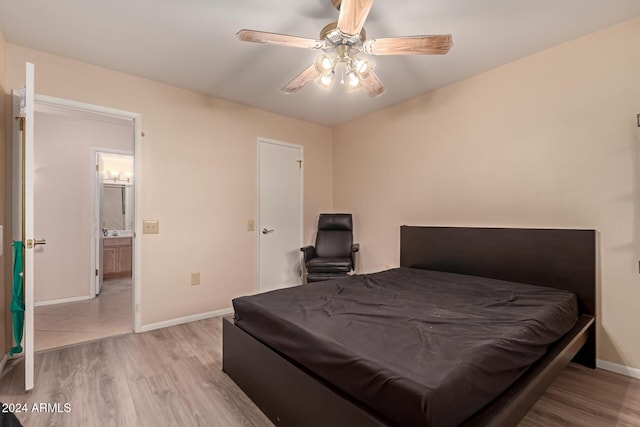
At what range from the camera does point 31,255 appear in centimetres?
182

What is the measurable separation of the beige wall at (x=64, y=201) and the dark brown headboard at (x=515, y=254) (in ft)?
12.4

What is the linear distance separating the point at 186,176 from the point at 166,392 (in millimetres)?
2006

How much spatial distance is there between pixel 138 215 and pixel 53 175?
73.6 inches

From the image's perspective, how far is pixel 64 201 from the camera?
3762mm

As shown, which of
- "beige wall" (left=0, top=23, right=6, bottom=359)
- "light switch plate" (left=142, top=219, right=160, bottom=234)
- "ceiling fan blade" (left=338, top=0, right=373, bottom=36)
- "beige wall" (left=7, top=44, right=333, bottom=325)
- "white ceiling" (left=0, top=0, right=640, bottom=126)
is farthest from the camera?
"light switch plate" (left=142, top=219, right=160, bottom=234)

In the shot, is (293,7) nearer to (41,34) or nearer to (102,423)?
(41,34)

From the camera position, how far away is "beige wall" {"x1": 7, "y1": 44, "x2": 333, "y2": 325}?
2598mm

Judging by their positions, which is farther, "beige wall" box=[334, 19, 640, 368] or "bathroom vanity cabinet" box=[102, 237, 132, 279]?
"bathroom vanity cabinet" box=[102, 237, 132, 279]

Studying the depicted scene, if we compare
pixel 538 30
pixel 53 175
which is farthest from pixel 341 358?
pixel 53 175

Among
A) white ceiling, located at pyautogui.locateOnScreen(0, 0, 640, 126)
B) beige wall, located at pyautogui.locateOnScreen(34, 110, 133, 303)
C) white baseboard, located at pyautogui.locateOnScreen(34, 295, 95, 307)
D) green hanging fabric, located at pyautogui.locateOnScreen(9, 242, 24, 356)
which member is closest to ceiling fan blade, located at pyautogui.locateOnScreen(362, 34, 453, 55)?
white ceiling, located at pyautogui.locateOnScreen(0, 0, 640, 126)

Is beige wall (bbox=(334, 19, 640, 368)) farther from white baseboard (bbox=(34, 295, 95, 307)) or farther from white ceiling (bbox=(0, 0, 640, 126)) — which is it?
white baseboard (bbox=(34, 295, 95, 307))

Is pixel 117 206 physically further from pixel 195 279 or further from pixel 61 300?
pixel 195 279

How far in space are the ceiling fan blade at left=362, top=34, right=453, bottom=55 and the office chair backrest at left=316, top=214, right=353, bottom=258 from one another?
2389 millimetres

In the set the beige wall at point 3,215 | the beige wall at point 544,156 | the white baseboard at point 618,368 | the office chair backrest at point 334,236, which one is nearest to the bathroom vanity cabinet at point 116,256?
the beige wall at point 3,215
